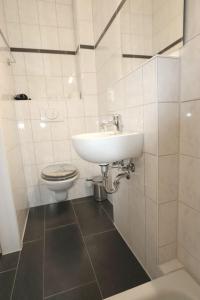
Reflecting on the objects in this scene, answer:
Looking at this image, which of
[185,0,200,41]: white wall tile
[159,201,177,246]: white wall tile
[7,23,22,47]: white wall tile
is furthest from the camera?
[7,23,22,47]: white wall tile

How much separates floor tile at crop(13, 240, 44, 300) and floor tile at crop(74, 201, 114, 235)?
421mm

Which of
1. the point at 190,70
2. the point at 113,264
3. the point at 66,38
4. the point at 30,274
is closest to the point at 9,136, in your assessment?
the point at 30,274

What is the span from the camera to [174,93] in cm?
86

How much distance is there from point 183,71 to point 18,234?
5.23 ft

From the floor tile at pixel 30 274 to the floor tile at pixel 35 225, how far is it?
91mm

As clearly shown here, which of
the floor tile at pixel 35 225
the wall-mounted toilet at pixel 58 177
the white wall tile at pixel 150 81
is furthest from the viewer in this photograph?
the wall-mounted toilet at pixel 58 177

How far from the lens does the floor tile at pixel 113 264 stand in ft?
3.46

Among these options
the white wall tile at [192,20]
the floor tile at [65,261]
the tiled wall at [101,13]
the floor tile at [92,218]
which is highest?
the tiled wall at [101,13]

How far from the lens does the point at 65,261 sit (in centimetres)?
125

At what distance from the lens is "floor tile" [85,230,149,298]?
3.46 ft

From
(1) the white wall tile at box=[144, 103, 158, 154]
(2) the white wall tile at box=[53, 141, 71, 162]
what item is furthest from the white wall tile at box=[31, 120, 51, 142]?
(1) the white wall tile at box=[144, 103, 158, 154]

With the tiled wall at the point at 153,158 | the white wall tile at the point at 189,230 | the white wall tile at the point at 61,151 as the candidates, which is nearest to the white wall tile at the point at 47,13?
the tiled wall at the point at 153,158

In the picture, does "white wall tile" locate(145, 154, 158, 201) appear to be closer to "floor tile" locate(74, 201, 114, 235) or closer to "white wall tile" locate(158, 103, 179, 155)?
"white wall tile" locate(158, 103, 179, 155)

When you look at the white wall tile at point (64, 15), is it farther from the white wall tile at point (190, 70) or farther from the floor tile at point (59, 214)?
the floor tile at point (59, 214)
